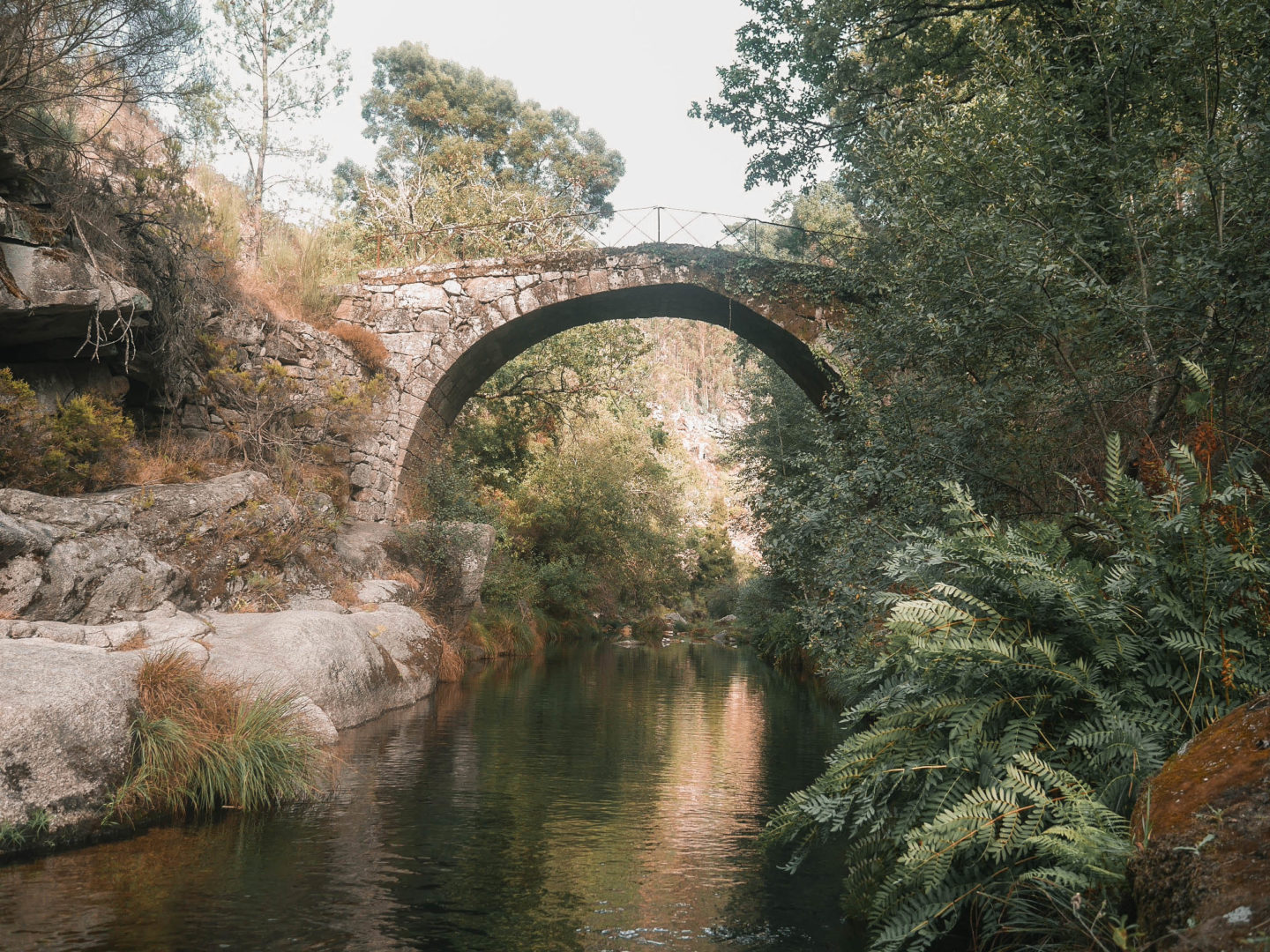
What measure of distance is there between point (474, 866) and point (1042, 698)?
2.95 m

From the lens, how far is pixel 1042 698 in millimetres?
3381

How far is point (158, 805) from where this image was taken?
5.29 meters

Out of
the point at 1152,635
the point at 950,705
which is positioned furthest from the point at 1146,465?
the point at 950,705

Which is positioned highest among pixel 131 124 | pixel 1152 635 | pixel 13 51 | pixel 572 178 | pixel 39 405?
pixel 572 178

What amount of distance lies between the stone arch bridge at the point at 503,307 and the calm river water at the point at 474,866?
22.7 feet

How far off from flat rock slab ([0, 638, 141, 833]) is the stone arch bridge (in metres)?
8.95

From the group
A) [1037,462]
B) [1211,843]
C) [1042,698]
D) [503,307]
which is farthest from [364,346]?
[1211,843]

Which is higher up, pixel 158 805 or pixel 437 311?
pixel 437 311

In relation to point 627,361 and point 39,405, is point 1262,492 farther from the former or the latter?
point 627,361

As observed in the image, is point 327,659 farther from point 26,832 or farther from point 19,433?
point 26,832

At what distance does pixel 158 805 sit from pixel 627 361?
611 inches

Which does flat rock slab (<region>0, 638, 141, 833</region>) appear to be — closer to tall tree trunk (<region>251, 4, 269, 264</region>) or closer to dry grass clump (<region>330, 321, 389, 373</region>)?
dry grass clump (<region>330, 321, 389, 373</region>)

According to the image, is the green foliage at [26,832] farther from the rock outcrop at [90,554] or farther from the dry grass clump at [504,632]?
the dry grass clump at [504,632]

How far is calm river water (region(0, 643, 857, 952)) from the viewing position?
387cm
